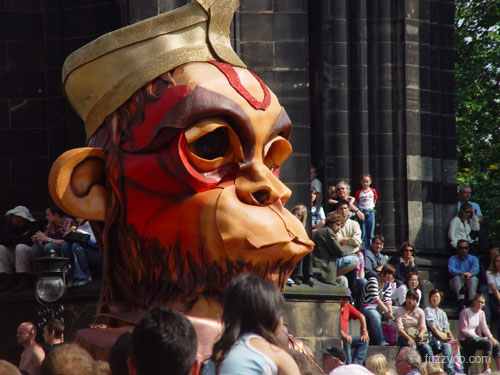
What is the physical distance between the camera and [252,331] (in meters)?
6.19

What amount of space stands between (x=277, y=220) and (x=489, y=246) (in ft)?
48.3

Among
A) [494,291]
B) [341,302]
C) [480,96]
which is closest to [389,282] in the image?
[341,302]

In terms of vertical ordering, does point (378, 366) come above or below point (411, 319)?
above

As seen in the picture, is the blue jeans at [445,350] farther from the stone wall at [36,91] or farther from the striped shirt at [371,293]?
the stone wall at [36,91]

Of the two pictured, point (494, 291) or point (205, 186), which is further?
point (494, 291)

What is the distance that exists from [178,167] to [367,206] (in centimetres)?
1303

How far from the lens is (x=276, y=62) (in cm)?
1530

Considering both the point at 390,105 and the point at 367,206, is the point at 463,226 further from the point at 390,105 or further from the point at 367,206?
the point at 367,206

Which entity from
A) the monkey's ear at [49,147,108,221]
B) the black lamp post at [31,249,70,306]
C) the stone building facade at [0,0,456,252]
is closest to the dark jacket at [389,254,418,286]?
the stone building facade at [0,0,456,252]

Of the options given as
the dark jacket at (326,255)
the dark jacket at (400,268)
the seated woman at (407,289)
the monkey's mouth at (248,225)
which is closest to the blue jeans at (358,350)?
the dark jacket at (326,255)

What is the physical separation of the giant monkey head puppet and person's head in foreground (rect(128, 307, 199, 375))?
2.65 metres

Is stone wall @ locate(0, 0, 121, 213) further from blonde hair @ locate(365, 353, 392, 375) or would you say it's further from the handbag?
blonde hair @ locate(365, 353, 392, 375)

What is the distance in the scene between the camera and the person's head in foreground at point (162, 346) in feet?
18.7

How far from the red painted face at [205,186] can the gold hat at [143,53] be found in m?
0.15
